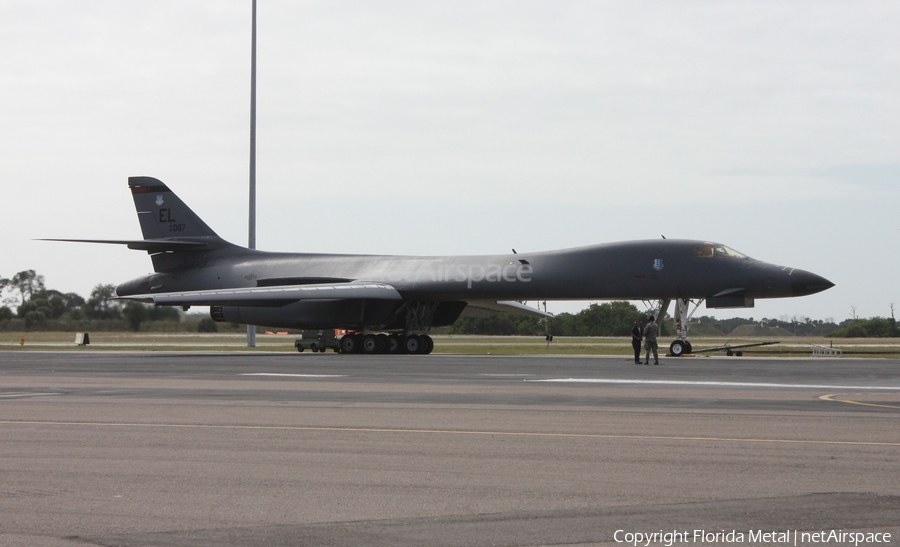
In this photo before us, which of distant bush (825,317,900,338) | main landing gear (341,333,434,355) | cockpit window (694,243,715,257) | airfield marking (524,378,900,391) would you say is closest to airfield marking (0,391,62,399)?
airfield marking (524,378,900,391)

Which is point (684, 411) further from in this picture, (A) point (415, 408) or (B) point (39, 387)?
(B) point (39, 387)

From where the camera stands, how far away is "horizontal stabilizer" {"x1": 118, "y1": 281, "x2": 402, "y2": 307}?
33.0 metres

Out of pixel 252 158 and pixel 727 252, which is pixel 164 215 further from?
pixel 727 252

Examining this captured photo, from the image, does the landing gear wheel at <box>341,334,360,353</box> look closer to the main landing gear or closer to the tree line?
the main landing gear

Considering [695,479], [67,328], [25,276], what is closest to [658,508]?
[695,479]

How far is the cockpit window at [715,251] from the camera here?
98.0 ft

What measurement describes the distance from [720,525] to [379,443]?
4.03 meters

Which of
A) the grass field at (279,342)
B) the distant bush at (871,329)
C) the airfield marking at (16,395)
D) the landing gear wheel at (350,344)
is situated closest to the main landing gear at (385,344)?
the landing gear wheel at (350,344)

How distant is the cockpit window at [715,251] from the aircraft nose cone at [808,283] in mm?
1655

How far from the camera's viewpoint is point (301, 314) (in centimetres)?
3509

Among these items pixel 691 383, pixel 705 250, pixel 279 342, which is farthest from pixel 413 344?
pixel 279 342

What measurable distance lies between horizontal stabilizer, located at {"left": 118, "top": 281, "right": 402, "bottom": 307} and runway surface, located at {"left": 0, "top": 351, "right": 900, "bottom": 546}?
17762 mm

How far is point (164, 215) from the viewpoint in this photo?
134 ft

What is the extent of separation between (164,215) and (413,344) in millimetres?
12680
